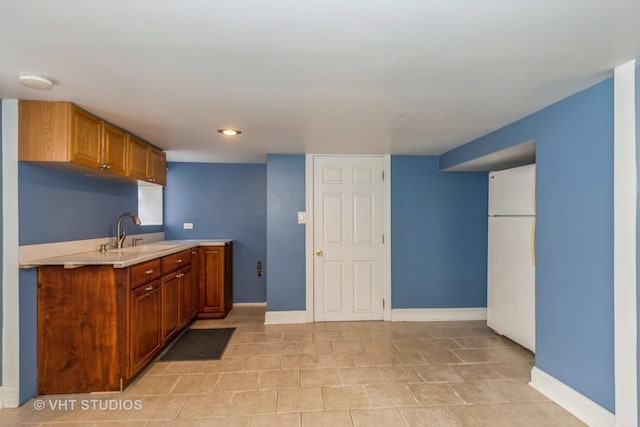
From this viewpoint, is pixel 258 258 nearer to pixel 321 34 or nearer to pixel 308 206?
pixel 308 206

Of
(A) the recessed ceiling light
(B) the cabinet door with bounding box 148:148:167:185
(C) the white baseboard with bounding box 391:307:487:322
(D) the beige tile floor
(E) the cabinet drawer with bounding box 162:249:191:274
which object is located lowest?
(D) the beige tile floor

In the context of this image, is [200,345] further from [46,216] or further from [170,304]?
[46,216]

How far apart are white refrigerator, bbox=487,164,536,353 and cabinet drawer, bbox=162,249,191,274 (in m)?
3.40

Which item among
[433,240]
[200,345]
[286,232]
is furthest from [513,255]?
[200,345]

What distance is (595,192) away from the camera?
190 centimetres

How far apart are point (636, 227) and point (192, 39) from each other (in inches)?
94.6

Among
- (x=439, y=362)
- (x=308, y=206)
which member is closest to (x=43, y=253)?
(x=308, y=206)

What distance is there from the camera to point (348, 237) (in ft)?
13.2


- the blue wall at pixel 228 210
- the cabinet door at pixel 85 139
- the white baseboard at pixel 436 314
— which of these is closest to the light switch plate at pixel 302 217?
the blue wall at pixel 228 210

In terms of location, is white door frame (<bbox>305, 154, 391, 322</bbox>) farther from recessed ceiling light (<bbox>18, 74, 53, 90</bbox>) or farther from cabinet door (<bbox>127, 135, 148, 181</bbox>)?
recessed ceiling light (<bbox>18, 74, 53, 90</bbox>)

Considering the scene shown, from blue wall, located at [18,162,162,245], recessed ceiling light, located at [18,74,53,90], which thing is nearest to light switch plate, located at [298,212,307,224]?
blue wall, located at [18,162,162,245]

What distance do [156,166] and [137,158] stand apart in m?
0.47

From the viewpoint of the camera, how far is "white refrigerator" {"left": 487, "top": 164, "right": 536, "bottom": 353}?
294 cm

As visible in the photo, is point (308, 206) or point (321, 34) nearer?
point (321, 34)
